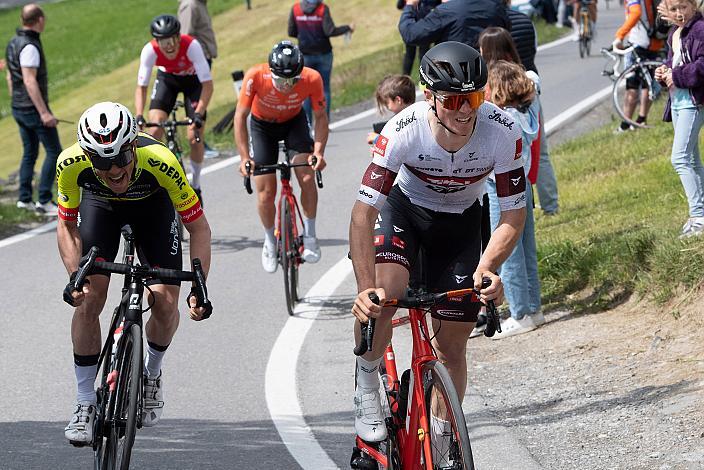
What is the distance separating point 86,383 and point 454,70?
101 inches

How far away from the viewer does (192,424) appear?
6.97 metres

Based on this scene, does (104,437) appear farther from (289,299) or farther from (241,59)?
(241,59)

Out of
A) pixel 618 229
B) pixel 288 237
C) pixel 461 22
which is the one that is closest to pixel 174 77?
pixel 288 237

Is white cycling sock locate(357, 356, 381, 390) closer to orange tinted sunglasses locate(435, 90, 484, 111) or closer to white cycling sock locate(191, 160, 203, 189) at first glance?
orange tinted sunglasses locate(435, 90, 484, 111)

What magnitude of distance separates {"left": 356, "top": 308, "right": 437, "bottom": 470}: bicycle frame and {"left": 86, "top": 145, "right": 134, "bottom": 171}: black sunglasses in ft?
5.09

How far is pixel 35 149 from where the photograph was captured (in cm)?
1423

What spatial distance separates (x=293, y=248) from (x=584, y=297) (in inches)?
94.7

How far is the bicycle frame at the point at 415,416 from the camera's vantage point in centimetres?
507

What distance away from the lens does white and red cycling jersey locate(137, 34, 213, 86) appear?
12164mm

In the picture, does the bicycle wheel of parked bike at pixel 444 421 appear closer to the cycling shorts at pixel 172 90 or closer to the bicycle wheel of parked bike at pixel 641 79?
the cycling shorts at pixel 172 90

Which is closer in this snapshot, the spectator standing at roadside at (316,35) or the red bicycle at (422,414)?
the red bicycle at (422,414)

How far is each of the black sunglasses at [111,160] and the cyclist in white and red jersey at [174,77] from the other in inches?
229

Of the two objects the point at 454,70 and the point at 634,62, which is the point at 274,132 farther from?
the point at 634,62

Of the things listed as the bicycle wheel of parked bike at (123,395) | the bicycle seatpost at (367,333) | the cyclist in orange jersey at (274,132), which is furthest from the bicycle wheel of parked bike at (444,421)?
the cyclist in orange jersey at (274,132)
